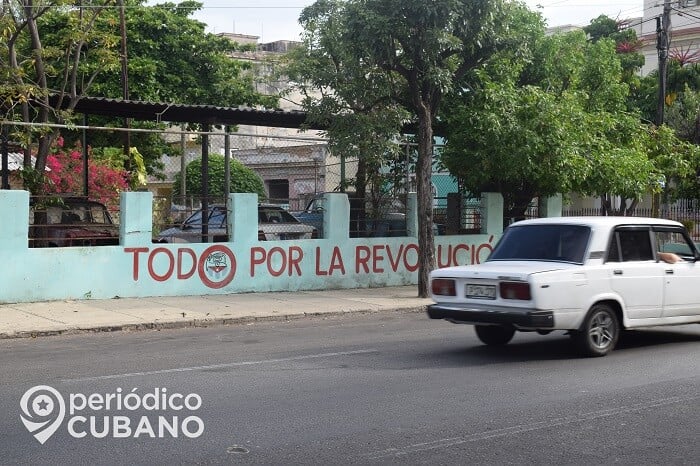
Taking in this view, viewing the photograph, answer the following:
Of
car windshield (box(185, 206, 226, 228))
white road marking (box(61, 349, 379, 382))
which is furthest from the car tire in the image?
car windshield (box(185, 206, 226, 228))

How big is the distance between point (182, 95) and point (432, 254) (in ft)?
51.2

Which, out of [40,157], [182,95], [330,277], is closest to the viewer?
[40,157]

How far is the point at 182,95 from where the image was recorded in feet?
104

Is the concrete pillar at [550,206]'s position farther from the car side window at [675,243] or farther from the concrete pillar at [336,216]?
the car side window at [675,243]

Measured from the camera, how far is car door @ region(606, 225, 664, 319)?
11.0 meters

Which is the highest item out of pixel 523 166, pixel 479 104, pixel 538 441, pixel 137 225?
pixel 479 104

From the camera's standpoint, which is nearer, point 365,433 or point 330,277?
point 365,433

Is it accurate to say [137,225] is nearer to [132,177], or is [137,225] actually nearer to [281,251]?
[281,251]

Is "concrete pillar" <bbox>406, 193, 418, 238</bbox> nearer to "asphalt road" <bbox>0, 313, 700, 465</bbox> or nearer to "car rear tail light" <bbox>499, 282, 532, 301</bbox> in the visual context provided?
"asphalt road" <bbox>0, 313, 700, 465</bbox>

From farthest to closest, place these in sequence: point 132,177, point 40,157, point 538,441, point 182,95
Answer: point 182,95, point 132,177, point 40,157, point 538,441

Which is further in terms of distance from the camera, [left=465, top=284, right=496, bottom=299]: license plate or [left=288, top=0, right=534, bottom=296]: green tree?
[left=288, top=0, right=534, bottom=296]: green tree

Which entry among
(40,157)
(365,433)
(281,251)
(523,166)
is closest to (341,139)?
(281,251)

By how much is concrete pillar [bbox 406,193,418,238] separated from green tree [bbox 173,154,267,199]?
1099 cm

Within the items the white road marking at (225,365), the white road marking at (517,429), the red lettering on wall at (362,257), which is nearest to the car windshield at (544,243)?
the white road marking at (225,365)
